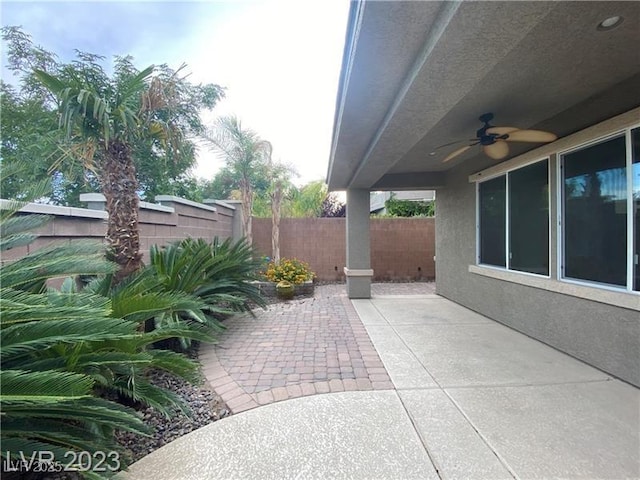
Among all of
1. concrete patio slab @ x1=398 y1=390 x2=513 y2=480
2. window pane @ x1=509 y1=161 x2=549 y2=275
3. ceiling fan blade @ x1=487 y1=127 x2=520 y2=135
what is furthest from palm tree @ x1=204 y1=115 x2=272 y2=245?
concrete patio slab @ x1=398 y1=390 x2=513 y2=480

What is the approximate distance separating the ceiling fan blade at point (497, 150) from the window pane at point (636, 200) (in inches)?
70.7

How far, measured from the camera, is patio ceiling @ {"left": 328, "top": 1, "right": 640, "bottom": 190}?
6.73ft

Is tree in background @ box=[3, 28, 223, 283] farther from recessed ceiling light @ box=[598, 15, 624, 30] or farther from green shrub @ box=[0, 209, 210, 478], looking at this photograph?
recessed ceiling light @ box=[598, 15, 624, 30]

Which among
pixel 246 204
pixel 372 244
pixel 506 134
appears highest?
pixel 506 134

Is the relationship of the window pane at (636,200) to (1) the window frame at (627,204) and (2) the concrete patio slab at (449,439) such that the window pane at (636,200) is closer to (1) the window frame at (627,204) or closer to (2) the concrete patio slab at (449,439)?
(1) the window frame at (627,204)

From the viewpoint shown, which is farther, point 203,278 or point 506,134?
point 203,278

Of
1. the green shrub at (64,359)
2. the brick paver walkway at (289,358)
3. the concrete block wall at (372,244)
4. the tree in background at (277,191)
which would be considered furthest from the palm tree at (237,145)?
the green shrub at (64,359)

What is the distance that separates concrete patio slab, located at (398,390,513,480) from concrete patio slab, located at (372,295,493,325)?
8.19ft

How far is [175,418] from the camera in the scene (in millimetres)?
2582

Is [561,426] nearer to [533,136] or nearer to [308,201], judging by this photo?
[533,136]

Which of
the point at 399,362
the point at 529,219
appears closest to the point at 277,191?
the point at 529,219

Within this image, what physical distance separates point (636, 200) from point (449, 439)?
2.99 meters

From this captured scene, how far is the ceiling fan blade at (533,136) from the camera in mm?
3989

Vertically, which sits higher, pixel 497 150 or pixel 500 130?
pixel 500 130
